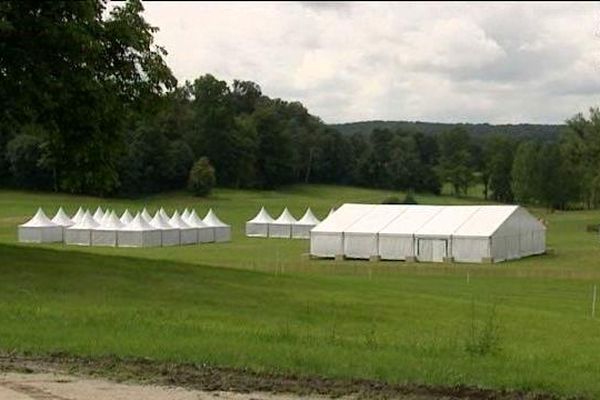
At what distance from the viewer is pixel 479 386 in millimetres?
9414

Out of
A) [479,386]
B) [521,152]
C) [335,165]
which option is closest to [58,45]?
[479,386]

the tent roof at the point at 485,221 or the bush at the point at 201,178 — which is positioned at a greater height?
the bush at the point at 201,178

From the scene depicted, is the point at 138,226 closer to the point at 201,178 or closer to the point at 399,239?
the point at 399,239

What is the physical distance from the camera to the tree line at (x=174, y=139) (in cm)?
2142

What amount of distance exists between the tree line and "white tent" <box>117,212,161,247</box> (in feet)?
11.0

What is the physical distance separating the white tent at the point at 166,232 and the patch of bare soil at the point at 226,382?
193 ft

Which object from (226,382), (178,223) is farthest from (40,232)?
(226,382)

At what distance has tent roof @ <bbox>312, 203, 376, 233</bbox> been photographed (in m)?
60.4

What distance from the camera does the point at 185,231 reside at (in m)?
71.4

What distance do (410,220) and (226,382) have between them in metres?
51.7

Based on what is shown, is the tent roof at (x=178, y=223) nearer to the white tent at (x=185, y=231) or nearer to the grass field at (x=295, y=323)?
the white tent at (x=185, y=231)

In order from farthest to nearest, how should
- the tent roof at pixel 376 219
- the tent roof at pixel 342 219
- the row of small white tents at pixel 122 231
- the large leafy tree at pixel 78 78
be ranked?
the row of small white tents at pixel 122 231 < the tent roof at pixel 342 219 < the tent roof at pixel 376 219 < the large leafy tree at pixel 78 78

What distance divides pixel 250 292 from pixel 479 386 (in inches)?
489

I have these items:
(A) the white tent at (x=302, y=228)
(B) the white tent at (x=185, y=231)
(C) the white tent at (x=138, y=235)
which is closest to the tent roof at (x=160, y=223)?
(B) the white tent at (x=185, y=231)
